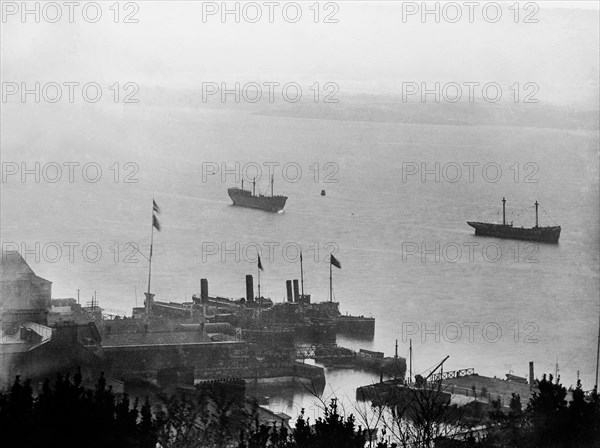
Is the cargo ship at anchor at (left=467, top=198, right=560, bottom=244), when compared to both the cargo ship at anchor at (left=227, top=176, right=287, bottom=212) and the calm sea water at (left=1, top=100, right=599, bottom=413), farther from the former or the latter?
the cargo ship at anchor at (left=227, top=176, right=287, bottom=212)

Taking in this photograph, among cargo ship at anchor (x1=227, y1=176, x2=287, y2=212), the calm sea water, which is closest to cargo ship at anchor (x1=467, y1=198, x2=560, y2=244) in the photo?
the calm sea water

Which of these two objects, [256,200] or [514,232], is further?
[256,200]

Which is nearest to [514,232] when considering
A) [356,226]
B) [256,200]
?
[356,226]

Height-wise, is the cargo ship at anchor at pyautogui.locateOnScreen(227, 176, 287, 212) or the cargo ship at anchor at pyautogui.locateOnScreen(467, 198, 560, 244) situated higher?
the cargo ship at anchor at pyautogui.locateOnScreen(227, 176, 287, 212)

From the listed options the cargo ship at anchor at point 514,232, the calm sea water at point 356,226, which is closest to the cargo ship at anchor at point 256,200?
the calm sea water at point 356,226

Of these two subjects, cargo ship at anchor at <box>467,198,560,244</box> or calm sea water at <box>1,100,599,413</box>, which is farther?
cargo ship at anchor at <box>467,198,560,244</box>

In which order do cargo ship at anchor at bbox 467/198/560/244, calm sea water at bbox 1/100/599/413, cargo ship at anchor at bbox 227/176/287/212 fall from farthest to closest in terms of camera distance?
cargo ship at anchor at bbox 227/176/287/212
cargo ship at anchor at bbox 467/198/560/244
calm sea water at bbox 1/100/599/413

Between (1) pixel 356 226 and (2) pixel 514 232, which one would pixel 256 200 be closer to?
(1) pixel 356 226
